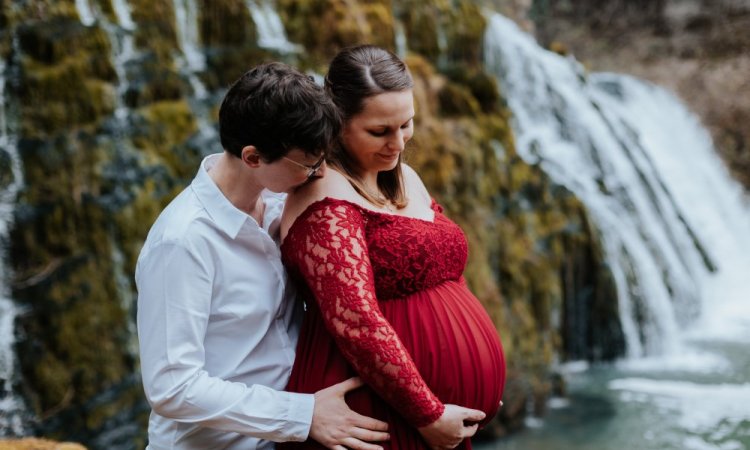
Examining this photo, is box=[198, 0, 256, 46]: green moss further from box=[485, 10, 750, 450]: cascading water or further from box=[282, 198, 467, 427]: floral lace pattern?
box=[282, 198, 467, 427]: floral lace pattern

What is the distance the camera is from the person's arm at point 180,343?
6.07 ft

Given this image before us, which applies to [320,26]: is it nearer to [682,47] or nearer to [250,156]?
[250,156]

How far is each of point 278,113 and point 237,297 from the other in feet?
1.56

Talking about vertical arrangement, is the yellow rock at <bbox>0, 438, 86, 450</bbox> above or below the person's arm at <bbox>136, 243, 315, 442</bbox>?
below

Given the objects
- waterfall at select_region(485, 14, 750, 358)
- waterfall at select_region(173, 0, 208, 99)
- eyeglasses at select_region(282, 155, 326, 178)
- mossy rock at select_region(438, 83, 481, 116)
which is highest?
waterfall at select_region(173, 0, 208, 99)

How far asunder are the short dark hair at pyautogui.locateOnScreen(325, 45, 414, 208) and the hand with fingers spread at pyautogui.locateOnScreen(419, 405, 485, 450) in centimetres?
60

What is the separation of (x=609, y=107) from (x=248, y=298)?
1113 cm

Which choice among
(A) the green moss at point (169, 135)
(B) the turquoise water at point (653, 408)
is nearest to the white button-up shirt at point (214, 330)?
(A) the green moss at point (169, 135)

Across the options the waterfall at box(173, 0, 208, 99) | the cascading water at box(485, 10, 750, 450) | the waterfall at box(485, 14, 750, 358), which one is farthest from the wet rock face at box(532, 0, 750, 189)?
the waterfall at box(173, 0, 208, 99)

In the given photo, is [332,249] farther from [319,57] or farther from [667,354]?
[667,354]

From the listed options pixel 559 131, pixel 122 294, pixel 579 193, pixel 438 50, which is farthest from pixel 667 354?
pixel 122 294

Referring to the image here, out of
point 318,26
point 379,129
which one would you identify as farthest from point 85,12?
point 379,129

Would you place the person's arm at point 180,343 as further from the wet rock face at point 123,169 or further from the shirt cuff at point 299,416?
the wet rock face at point 123,169

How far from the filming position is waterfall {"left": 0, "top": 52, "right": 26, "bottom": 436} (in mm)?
5082
